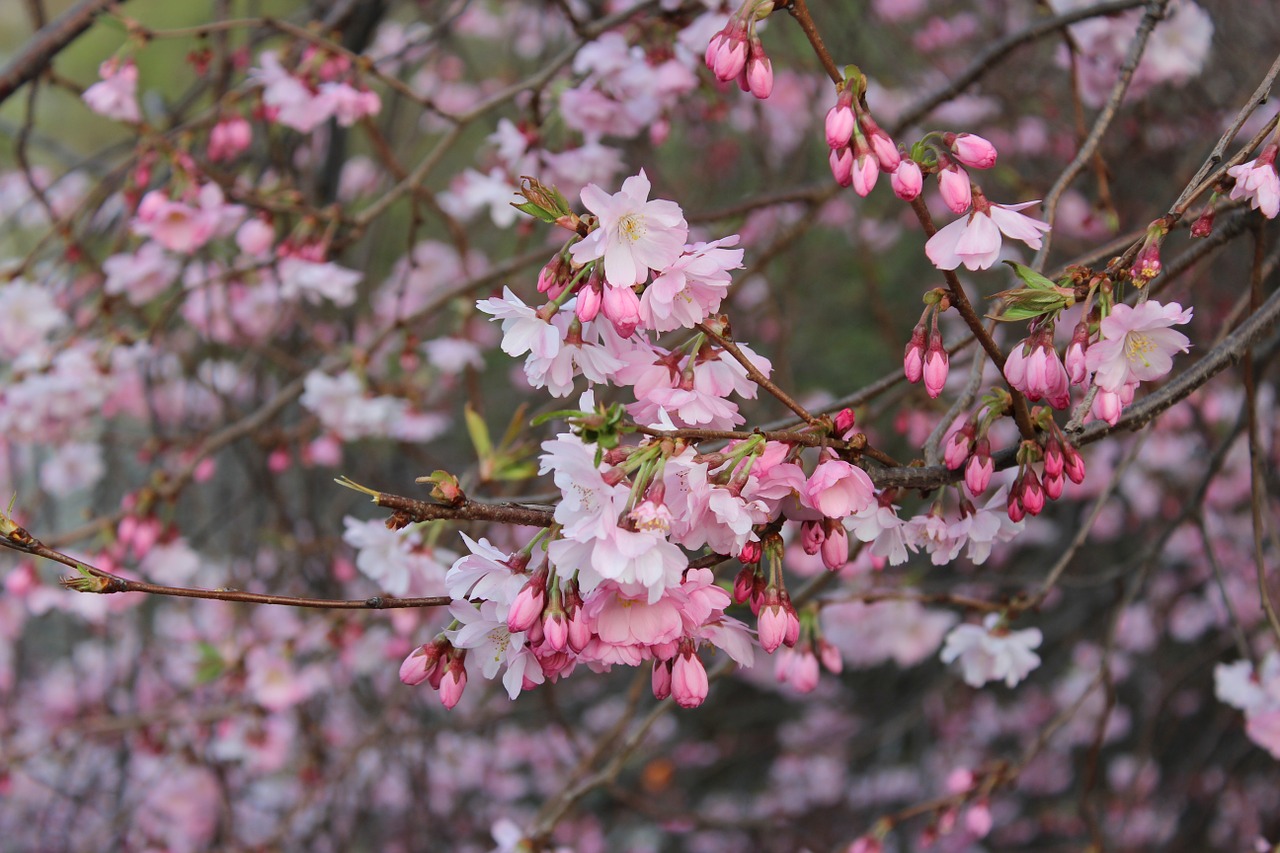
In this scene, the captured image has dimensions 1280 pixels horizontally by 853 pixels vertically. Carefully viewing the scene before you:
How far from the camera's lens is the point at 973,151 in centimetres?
103

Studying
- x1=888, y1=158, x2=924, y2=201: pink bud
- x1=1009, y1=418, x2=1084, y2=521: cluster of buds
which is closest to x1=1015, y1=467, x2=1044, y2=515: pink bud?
x1=1009, y1=418, x2=1084, y2=521: cluster of buds

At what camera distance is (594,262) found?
3.22ft

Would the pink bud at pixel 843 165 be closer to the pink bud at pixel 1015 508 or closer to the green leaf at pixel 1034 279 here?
the green leaf at pixel 1034 279

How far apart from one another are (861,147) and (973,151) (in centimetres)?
12

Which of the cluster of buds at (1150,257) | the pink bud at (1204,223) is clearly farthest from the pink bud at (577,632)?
the pink bud at (1204,223)

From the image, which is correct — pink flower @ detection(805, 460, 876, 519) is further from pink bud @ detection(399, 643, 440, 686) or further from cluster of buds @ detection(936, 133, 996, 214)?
pink bud @ detection(399, 643, 440, 686)

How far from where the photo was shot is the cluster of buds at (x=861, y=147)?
3.25ft

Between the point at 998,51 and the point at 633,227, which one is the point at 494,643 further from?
the point at 998,51

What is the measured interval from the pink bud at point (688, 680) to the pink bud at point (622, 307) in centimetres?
33

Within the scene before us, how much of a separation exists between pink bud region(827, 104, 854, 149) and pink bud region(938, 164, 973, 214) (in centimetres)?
11

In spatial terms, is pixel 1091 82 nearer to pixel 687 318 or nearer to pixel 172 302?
pixel 687 318

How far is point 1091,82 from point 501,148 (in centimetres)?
153

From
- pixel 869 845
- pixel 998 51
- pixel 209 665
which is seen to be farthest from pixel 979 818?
pixel 209 665

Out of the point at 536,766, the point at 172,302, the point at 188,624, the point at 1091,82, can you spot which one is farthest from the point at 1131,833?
the point at 172,302
